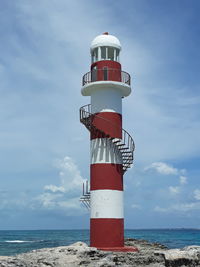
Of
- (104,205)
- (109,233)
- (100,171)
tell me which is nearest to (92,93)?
(100,171)

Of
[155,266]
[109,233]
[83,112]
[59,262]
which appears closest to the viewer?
[59,262]

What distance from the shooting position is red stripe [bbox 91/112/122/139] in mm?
17375

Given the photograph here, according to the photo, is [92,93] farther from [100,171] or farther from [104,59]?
[100,171]

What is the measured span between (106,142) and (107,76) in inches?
117

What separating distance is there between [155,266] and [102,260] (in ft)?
6.51

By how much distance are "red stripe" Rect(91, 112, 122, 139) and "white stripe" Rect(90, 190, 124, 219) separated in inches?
98.8

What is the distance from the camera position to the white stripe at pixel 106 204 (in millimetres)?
16703

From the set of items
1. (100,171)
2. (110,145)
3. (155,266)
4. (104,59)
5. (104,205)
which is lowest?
(155,266)

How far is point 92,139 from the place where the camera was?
17.8 metres

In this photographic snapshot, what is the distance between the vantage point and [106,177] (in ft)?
55.4

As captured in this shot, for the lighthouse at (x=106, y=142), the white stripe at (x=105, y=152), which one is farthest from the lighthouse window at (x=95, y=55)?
the white stripe at (x=105, y=152)

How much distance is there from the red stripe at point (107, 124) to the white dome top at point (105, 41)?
3.26 metres

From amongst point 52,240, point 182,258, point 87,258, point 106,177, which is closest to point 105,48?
point 106,177

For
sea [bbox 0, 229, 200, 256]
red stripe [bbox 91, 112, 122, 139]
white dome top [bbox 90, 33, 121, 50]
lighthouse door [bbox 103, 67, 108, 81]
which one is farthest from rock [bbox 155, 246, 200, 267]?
sea [bbox 0, 229, 200, 256]
